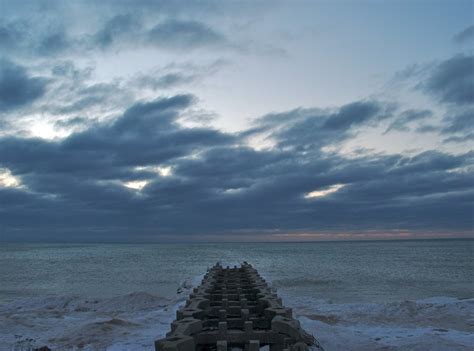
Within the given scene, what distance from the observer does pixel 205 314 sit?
8992 mm

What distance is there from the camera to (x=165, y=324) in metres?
15.4

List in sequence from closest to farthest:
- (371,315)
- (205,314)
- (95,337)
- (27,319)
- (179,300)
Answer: (205,314) < (95,337) < (27,319) < (371,315) < (179,300)

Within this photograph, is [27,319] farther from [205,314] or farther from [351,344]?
[351,344]

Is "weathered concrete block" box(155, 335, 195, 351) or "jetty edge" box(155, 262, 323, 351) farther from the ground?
"weathered concrete block" box(155, 335, 195, 351)

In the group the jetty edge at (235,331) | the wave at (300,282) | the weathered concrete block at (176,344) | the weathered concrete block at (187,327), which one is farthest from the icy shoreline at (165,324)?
the wave at (300,282)

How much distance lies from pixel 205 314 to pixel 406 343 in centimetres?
712

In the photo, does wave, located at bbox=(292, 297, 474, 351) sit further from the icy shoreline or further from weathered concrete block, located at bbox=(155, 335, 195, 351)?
weathered concrete block, located at bbox=(155, 335, 195, 351)

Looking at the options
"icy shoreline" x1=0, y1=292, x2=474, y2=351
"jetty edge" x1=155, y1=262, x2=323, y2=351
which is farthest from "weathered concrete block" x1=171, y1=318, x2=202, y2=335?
"icy shoreline" x1=0, y1=292, x2=474, y2=351

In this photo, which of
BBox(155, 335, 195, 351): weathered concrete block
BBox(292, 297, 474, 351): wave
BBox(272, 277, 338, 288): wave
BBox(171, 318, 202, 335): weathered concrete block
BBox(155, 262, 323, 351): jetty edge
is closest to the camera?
BBox(155, 335, 195, 351): weathered concrete block

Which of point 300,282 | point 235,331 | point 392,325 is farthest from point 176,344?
point 300,282

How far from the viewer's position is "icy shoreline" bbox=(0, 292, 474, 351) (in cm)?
1205

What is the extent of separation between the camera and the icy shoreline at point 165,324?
1205 cm

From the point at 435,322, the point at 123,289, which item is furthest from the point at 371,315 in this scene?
the point at 123,289

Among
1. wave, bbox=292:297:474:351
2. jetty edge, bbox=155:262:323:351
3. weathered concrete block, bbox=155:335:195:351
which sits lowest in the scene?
wave, bbox=292:297:474:351
